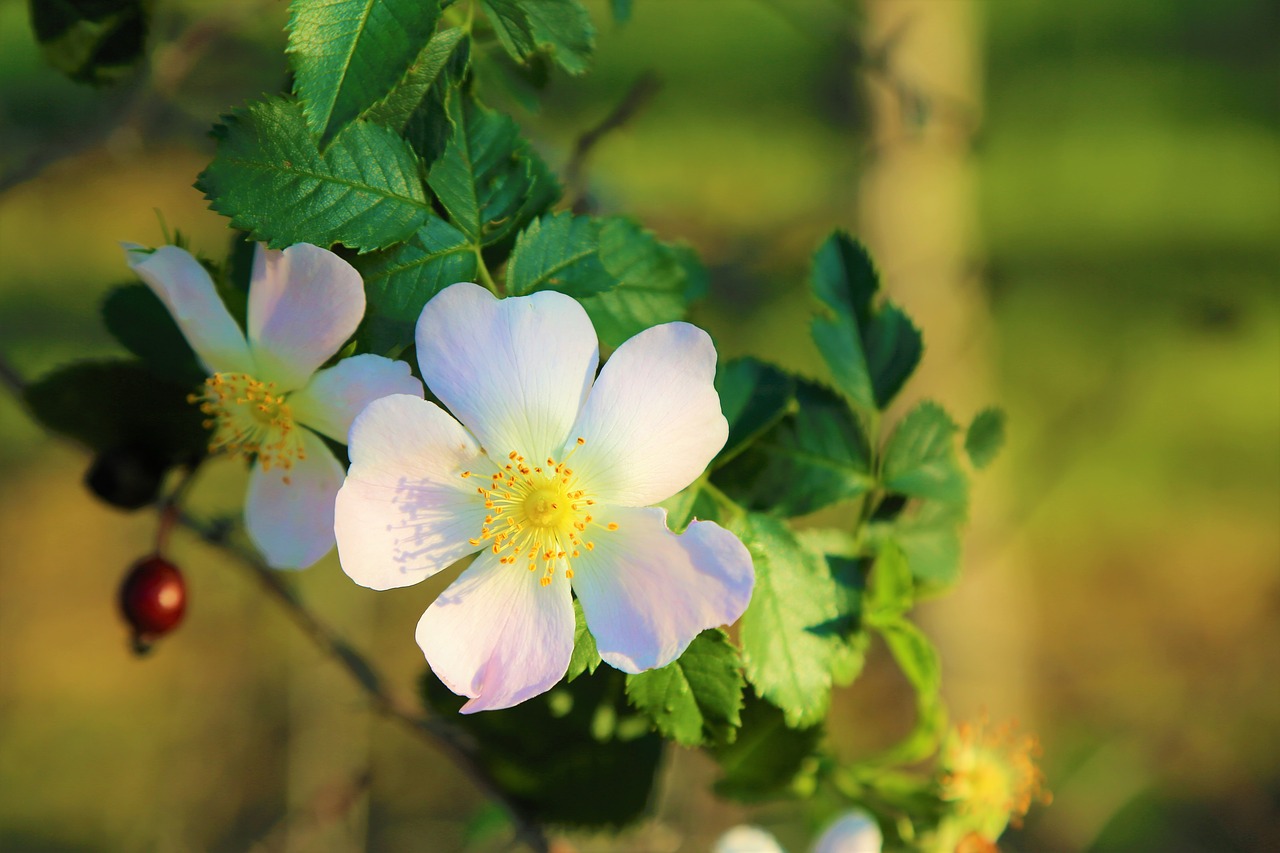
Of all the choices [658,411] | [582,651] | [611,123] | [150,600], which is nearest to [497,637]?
[582,651]

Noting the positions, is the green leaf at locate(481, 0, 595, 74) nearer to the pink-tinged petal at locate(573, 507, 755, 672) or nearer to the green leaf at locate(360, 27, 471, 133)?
the green leaf at locate(360, 27, 471, 133)

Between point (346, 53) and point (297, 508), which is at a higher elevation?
point (346, 53)

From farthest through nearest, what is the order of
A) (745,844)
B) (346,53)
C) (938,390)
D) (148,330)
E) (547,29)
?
(938,390), (745,844), (148,330), (547,29), (346,53)

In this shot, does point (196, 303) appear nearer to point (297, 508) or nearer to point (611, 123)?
point (297, 508)

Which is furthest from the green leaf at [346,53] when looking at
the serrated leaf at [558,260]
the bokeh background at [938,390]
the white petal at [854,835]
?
the bokeh background at [938,390]

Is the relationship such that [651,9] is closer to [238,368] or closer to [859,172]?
[859,172]

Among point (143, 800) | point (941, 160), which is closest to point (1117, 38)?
point (941, 160)

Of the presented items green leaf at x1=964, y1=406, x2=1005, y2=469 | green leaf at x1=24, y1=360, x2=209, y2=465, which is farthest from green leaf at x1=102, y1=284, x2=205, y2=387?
green leaf at x1=964, y1=406, x2=1005, y2=469

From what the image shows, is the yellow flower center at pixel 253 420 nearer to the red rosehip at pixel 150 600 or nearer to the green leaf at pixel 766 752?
the red rosehip at pixel 150 600
